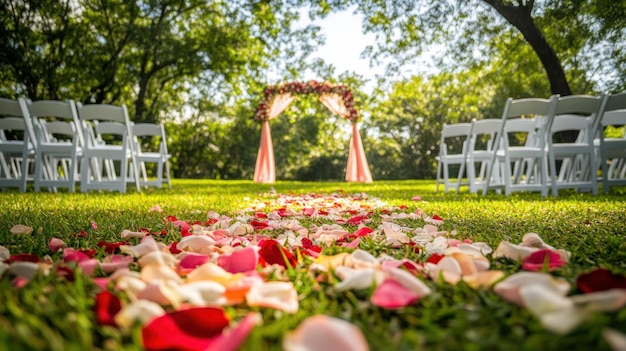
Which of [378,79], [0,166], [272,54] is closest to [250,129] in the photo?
[272,54]

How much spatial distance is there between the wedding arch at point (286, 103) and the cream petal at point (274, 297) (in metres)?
11.2

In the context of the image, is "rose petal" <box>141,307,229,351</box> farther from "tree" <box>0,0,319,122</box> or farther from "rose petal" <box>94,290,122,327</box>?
"tree" <box>0,0,319,122</box>

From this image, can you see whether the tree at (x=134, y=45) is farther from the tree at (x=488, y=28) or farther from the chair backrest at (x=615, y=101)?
the chair backrest at (x=615, y=101)

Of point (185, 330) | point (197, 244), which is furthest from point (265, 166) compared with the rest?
point (185, 330)

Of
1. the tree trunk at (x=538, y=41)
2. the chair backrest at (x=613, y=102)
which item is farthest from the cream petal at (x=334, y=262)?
the tree trunk at (x=538, y=41)

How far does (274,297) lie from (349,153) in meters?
12.0

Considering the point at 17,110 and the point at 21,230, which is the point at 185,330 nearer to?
the point at 21,230

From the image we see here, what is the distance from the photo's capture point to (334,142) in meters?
25.8

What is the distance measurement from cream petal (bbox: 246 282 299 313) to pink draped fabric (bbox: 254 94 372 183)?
11.1m

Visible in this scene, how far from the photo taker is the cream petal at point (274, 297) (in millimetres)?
743

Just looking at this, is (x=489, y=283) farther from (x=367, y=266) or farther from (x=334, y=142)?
(x=334, y=142)

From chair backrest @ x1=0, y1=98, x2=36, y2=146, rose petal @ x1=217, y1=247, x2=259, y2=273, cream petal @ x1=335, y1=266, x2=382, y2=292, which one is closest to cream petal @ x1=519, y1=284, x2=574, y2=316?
cream petal @ x1=335, y1=266, x2=382, y2=292

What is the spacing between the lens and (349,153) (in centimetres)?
1272

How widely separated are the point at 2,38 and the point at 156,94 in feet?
21.0
